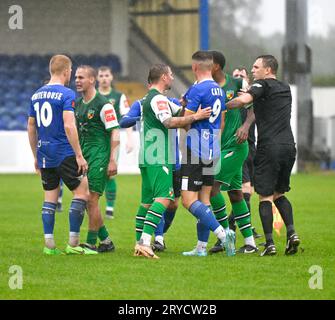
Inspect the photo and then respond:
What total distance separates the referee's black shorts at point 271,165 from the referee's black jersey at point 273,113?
2.9 inches

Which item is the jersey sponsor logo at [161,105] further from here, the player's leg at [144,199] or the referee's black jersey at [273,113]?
the referee's black jersey at [273,113]

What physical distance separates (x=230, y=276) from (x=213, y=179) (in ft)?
6.03

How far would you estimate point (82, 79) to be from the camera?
10680 mm

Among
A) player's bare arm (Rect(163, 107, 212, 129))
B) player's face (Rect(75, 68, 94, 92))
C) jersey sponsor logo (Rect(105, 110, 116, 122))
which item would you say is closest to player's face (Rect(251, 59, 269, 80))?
player's bare arm (Rect(163, 107, 212, 129))

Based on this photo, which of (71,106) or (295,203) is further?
(295,203)

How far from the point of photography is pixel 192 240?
12148 millimetres

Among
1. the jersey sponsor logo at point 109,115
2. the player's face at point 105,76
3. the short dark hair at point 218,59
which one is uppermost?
the short dark hair at point 218,59

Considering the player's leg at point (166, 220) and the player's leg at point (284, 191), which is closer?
the player's leg at point (284, 191)

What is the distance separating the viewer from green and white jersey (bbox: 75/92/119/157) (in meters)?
10.8

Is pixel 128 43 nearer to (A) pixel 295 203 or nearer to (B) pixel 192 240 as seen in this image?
(A) pixel 295 203

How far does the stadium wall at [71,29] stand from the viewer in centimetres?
3184

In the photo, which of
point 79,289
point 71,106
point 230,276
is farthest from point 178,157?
point 79,289

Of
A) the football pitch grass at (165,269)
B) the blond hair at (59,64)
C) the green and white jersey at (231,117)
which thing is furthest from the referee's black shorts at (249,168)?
the blond hair at (59,64)

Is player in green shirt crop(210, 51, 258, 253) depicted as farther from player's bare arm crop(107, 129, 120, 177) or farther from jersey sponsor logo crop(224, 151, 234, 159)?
player's bare arm crop(107, 129, 120, 177)
